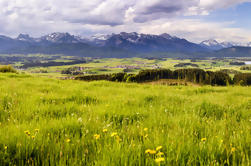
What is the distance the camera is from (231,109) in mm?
6695

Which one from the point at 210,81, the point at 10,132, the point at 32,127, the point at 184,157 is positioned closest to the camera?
the point at 184,157

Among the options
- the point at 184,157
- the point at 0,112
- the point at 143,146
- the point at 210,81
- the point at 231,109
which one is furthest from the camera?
the point at 210,81

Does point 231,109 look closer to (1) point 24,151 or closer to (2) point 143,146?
(2) point 143,146

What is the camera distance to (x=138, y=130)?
Result: 397cm

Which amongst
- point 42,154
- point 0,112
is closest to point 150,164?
point 42,154

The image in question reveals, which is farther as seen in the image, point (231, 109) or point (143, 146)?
point (231, 109)

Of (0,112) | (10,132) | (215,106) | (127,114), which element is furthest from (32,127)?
(215,106)

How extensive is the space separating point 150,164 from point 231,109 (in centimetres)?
560

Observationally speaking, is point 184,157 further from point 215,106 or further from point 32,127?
point 215,106

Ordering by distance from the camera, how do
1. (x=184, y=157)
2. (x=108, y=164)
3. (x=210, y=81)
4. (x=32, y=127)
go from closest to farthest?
(x=108, y=164), (x=184, y=157), (x=32, y=127), (x=210, y=81)

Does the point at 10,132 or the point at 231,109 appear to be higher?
the point at 10,132

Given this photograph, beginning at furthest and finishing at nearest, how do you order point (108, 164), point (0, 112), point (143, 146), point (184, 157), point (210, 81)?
point (210, 81)
point (0, 112)
point (143, 146)
point (184, 157)
point (108, 164)

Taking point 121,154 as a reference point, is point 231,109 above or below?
below

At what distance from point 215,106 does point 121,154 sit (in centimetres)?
566
